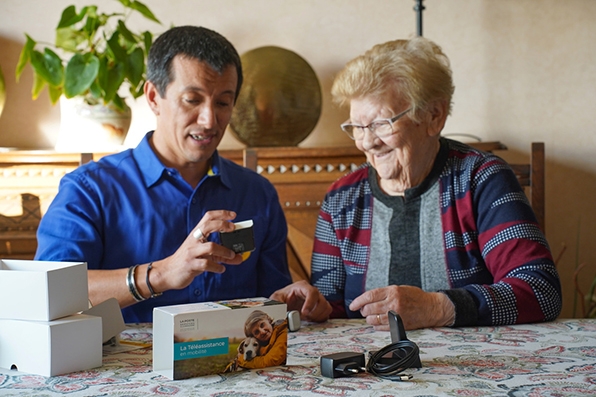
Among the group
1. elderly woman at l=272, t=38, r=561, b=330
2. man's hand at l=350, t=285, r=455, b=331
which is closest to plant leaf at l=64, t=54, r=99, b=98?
elderly woman at l=272, t=38, r=561, b=330

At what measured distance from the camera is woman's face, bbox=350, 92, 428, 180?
5.70 ft

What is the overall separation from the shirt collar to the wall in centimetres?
93

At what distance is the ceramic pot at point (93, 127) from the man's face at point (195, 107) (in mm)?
747

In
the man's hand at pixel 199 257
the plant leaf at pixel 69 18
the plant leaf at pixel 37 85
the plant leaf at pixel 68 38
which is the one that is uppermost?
the plant leaf at pixel 69 18

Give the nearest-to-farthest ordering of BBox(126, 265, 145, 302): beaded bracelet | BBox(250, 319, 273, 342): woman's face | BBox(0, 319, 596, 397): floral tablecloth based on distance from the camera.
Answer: BBox(0, 319, 596, 397): floral tablecloth → BBox(250, 319, 273, 342): woman's face → BBox(126, 265, 145, 302): beaded bracelet

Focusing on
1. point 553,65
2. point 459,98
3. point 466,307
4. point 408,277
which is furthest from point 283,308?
point 553,65

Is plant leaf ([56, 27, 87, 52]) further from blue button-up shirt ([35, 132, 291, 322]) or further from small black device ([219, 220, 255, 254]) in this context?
small black device ([219, 220, 255, 254])

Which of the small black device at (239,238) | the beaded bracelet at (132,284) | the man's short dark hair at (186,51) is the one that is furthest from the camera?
the man's short dark hair at (186,51)

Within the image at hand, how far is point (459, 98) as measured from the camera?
2.72 meters

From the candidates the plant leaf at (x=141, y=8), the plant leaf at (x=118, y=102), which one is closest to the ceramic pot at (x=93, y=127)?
the plant leaf at (x=118, y=102)

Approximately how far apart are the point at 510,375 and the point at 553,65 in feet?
6.52

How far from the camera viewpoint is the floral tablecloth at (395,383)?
931mm

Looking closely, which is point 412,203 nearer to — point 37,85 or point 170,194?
point 170,194

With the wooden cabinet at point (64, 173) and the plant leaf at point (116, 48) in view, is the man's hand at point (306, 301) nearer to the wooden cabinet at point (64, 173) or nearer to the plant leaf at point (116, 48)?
the wooden cabinet at point (64, 173)
